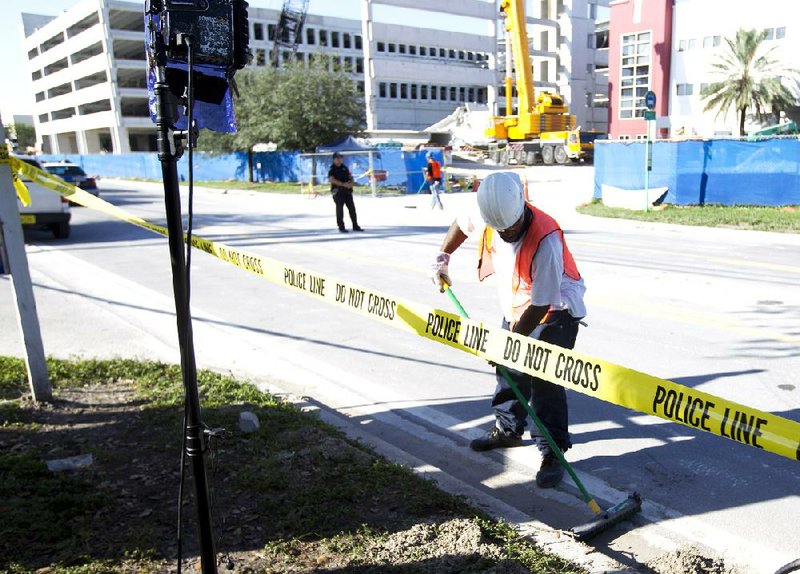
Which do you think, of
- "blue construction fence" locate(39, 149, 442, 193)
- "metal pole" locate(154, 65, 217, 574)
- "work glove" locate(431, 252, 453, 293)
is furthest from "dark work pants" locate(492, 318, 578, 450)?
"blue construction fence" locate(39, 149, 442, 193)

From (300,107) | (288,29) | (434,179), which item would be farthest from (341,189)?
(288,29)

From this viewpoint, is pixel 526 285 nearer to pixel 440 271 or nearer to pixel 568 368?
pixel 440 271

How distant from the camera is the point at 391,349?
6.79 metres

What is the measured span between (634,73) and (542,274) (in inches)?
2021

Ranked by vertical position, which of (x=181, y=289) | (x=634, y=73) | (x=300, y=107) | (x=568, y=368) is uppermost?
(x=634, y=73)

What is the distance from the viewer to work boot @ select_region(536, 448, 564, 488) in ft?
13.1

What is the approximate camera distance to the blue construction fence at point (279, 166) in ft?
93.4

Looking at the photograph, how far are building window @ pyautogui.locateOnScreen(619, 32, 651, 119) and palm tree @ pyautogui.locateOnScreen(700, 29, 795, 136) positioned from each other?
586 cm

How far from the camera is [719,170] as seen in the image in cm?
1830

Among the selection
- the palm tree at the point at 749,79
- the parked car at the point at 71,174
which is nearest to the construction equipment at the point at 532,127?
the palm tree at the point at 749,79

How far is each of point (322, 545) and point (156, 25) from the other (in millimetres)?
2333

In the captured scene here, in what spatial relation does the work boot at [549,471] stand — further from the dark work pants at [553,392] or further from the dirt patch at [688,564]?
the dirt patch at [688,564]

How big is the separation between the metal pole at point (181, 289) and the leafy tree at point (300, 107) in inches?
1322

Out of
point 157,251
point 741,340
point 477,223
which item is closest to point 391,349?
point 477,223
